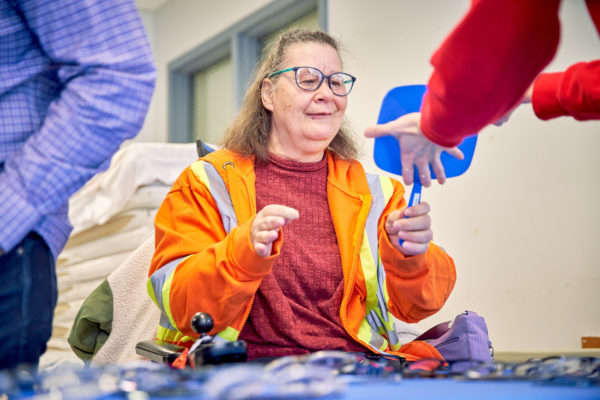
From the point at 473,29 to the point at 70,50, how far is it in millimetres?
598

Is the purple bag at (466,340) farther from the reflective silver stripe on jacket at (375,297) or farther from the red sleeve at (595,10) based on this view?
the red sleeve at (595,10)

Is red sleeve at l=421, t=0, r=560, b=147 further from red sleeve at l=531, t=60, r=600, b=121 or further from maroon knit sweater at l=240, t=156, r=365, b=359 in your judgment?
maroon knit sweater at l=240, t=156, r=365, b=359

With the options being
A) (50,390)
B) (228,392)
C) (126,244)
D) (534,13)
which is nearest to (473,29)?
(534,13)

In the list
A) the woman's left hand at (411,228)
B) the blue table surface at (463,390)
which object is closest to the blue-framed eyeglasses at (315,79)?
the woman's left hand at (411,228)

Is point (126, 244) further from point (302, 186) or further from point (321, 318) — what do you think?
point (321, 318)

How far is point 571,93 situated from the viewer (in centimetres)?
101

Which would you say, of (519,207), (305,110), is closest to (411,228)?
(305,110)

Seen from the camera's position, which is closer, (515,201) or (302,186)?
(302,186)

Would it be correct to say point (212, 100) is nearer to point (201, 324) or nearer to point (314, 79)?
point (314, 79)

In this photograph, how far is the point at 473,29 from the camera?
854 millimetres

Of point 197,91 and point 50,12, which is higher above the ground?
point 197,91

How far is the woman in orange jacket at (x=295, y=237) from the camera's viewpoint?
1.31 m

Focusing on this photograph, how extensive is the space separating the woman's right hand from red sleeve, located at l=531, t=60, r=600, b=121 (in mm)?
453

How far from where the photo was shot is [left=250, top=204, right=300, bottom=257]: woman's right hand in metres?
1.14
